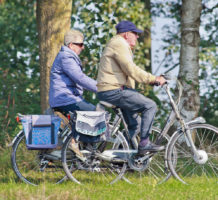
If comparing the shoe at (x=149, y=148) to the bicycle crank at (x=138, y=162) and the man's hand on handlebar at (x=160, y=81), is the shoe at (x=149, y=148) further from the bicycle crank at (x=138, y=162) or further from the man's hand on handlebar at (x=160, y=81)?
the man's hand on handlebar at (x=160, y=81)

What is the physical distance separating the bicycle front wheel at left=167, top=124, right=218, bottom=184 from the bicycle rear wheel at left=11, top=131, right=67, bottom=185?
1461mm

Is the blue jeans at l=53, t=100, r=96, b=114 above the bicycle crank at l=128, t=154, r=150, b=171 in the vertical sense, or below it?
above

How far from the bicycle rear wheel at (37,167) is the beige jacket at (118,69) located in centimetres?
116

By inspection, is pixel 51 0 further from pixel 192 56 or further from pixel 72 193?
pixel 72 193

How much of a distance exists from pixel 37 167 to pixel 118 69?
1688mm

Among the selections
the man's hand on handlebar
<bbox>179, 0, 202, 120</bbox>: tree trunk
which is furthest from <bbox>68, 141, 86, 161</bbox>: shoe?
<bbox>179, 0, 202, 120</bbox>: tree trunk

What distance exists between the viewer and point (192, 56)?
9.09 m

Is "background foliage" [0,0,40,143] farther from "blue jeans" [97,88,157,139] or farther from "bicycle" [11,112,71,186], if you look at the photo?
"blue jeans" [97,88,157,139]

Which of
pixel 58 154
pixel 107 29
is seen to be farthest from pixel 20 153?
pixel 107 29

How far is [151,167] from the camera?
256 inches

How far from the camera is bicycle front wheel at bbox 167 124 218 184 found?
19.7 ft

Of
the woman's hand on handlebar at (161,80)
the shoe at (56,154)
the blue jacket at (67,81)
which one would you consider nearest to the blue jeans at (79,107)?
the blue jacket at (67,81)

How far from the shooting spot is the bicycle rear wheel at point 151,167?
19.9 ft

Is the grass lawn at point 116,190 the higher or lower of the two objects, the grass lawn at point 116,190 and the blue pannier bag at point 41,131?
the lower
